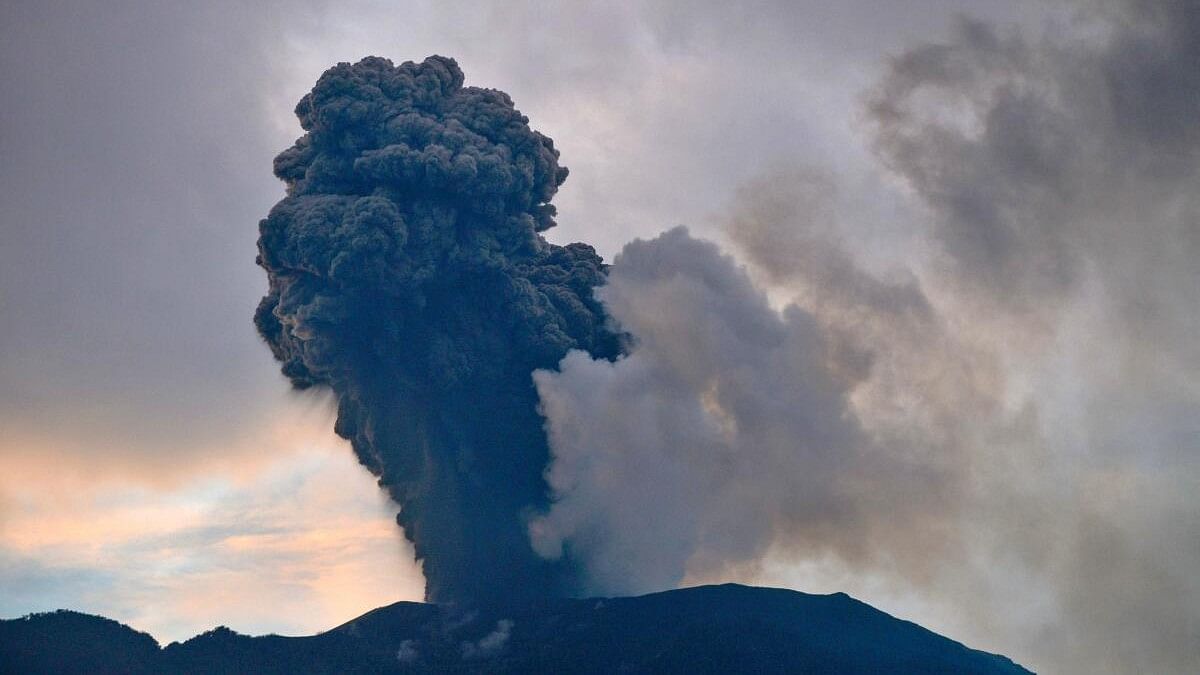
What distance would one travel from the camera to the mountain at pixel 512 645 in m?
56.9

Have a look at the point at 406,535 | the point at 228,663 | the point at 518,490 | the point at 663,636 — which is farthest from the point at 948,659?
the point at 228,663

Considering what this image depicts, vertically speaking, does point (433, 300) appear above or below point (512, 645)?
above

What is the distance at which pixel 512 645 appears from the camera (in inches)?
2292

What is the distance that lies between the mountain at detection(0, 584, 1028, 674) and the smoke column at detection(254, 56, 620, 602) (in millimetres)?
2450

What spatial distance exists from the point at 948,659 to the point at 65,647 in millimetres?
51190

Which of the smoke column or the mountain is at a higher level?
the smoke column

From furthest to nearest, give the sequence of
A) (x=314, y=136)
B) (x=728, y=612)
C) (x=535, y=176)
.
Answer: (x=728, y=612) → (x=535, y=176) → (x=314, y=136)

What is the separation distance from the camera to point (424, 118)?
178 feet

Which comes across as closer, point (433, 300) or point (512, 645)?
point (433, 300)

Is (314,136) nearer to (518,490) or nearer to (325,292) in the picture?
(325,292)

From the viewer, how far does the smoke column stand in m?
52.0

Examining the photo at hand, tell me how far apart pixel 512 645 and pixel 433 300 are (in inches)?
787

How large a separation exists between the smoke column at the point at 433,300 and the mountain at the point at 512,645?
2450 millimetres

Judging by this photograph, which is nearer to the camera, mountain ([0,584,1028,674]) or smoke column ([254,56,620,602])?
smoke column ([254,56,620,602])
